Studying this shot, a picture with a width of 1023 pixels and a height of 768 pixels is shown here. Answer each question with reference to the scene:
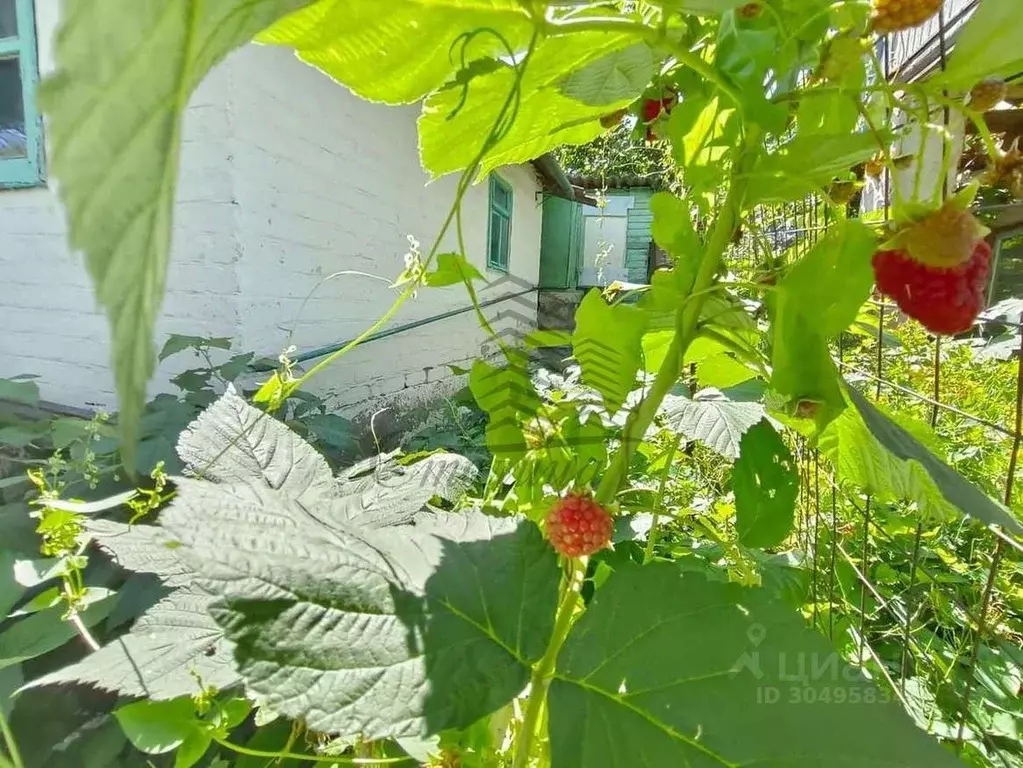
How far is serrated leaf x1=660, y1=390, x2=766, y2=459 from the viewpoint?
54 centimetres

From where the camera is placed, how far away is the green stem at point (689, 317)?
1.00 ft

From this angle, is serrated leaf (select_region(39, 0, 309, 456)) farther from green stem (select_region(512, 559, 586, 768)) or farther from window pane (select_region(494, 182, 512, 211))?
window pane (select_region(494, 182, 512, 211))

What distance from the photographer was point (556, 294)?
6375 millimetres

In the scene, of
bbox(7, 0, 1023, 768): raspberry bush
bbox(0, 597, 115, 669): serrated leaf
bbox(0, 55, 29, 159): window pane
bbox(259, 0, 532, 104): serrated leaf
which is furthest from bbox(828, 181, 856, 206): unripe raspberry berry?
bbox(0, 55, 29, 159): window pane

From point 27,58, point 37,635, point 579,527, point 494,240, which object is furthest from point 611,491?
point 494,240

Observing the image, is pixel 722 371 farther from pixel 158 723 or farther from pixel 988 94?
pixel 158 723

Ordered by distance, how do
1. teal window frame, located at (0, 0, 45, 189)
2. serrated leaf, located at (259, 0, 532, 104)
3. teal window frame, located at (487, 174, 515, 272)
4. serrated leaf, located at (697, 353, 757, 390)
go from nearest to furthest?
serrated leaf, located at (259, 0, 532, 104) < serrated leaf, located at (697, 353, 757, 390) < teal window frame, located at (0, 0, 45, 189) < teal window frame, located at (487, 174, 515, 272)

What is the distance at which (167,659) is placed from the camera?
379 mm

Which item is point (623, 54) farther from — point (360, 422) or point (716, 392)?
point (360, 422)

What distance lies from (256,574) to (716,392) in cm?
46

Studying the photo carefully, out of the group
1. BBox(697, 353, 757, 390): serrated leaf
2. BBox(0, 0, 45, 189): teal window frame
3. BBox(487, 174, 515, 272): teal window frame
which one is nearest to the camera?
BBox(697, 353, 757, 390): serrated leaf

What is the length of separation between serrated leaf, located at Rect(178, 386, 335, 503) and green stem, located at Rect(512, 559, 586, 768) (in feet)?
0.63

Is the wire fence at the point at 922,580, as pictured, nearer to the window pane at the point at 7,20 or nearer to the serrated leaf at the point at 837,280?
the serrated leaf at the point at 837,280

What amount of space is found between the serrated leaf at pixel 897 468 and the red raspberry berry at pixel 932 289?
5 cm
